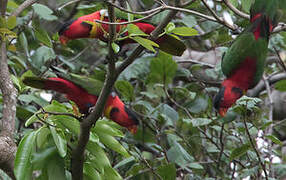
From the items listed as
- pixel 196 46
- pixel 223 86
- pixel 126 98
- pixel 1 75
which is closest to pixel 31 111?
pixel 1 75

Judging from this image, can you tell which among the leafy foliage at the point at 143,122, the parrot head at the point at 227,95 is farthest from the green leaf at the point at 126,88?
the parrot head at the point at 227,95

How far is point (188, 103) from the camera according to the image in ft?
7.20

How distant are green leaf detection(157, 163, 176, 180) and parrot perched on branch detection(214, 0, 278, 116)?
0.67 m

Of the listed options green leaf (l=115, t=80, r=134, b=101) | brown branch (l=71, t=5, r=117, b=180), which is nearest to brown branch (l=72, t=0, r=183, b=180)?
brown branch (l=71, t=5, r=117, b=180)

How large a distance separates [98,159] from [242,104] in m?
0.50

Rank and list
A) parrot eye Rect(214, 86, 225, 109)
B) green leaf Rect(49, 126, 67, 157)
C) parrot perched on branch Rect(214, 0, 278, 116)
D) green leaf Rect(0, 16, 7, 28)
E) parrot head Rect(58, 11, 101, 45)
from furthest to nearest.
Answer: parrot head Rect(58, 11, 101, 45) < green leaf Rect(0, 16, 7, 28) < green leaf Rect(49, 126, 67, 157) < parrot eye Rect(214, 86, 225, 109) < parrot perched on branch Rect(214, 0, 278, 116)

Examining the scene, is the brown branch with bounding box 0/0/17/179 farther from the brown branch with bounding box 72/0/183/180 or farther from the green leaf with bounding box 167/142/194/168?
the green leaf with bounding box 167/142/194/168

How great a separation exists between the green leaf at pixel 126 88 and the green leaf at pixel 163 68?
14 cm

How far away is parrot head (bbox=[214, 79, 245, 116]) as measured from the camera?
2.78ft

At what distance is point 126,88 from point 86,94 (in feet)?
1.08

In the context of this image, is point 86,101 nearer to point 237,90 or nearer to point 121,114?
point 121,114

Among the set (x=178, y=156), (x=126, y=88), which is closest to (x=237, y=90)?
(x=178, y=156)

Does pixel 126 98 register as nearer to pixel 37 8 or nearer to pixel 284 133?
pixel 37 8

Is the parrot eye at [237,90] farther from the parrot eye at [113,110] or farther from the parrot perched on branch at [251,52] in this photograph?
the parrot eye at [113,110]
